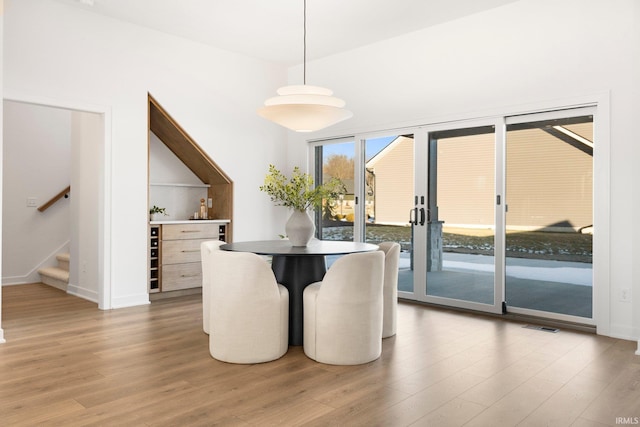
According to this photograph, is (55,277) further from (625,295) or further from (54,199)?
(625,295)

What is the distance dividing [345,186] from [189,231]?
204 cm

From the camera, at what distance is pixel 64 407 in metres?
2.42

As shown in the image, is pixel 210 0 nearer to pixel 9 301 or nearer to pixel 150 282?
pixel 150 282

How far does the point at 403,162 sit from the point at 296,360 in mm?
2992

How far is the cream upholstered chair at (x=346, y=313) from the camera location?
312 cm

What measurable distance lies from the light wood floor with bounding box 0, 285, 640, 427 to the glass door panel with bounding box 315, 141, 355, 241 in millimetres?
2212

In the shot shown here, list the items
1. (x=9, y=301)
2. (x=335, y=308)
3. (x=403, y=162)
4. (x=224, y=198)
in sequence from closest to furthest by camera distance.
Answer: (x=335, y=308)
(x=9, y=301)
(x=403, y=162)
(x=224, y=198)

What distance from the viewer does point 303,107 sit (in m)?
3.43

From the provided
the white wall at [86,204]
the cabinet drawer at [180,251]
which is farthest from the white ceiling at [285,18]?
the cabinet drawer at [180,251]

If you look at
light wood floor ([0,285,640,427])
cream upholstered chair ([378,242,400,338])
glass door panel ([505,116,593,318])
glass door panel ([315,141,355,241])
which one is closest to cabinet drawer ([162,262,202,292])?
light wood floor ([0,285,640,427])

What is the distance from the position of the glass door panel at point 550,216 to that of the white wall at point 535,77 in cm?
21

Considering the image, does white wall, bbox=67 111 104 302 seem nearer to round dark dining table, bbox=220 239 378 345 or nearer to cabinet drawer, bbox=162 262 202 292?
cabinet drawer, bbox=162 262 202 292

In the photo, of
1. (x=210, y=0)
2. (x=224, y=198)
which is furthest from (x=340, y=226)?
(x=210, y=0)

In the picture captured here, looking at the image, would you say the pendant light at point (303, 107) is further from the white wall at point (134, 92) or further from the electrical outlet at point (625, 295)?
the electrical outlet at point (625, 295)
